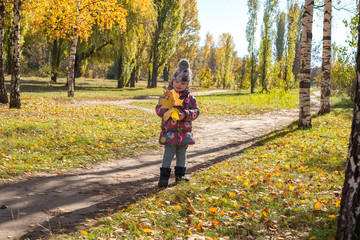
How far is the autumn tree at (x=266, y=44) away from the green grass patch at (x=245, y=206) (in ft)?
85.2

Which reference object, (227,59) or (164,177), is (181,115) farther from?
(227,59)

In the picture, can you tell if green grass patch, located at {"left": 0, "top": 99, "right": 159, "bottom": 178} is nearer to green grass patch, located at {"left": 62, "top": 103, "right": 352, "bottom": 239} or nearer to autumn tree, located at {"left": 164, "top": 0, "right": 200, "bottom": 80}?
green grass patch, located at {"left": 62, "top": 103, "right": 352, "bottom": 239}

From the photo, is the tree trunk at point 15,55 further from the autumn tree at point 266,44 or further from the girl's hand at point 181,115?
the autumn tree at point 266,44

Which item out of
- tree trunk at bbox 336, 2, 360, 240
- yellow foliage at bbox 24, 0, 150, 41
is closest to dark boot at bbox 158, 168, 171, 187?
tree trunk at bbox 336, 2, 360, 240

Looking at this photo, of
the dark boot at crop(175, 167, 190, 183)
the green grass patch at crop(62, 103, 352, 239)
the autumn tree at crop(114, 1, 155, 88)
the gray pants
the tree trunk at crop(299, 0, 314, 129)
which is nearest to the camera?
the green grass patch at crop(62, 103, 352, 239)

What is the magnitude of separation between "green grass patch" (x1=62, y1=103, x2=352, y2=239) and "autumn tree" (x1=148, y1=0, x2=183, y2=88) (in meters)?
27.6

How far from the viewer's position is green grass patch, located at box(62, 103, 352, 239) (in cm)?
330

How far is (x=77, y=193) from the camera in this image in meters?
4.61

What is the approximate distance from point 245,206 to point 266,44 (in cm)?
3132

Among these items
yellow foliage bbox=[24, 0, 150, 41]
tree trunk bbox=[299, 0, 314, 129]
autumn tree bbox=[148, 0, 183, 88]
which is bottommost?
tree trunk bbox=[299, 0, 314, 129]

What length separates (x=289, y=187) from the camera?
4602 millimetres

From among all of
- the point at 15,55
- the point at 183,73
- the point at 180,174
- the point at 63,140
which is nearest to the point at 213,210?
the point at 180,174

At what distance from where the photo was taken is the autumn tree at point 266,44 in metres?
31.2

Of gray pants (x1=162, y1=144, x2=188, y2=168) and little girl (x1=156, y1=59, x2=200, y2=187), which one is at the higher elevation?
little girl (x1=156, y1=59, x2=200, y2=187)
